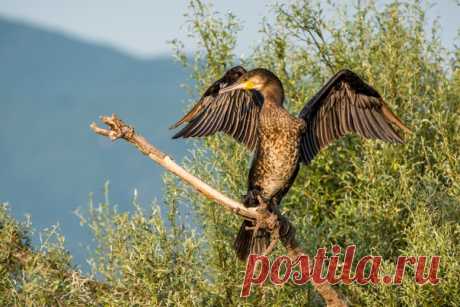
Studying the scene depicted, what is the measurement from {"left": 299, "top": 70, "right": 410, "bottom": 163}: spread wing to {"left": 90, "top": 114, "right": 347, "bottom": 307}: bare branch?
863mm

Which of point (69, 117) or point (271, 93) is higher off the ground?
point (69, 117)

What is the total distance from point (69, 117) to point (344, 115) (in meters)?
102

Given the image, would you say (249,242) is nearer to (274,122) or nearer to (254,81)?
(274,122)

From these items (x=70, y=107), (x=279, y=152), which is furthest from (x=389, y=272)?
(x=70, y=107)

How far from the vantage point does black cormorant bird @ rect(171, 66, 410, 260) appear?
20.4ft

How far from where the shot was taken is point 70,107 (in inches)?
4375

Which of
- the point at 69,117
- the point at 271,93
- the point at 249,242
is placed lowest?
the point at 249,242

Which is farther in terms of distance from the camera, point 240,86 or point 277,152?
point 240,86

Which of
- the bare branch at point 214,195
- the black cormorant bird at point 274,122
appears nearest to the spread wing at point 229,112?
the black cormorant bird at point 274,122

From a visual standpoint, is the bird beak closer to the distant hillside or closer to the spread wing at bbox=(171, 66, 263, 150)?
the spread wing at bbox=(171, 66, 263, 150)

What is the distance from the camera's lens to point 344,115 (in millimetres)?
6688

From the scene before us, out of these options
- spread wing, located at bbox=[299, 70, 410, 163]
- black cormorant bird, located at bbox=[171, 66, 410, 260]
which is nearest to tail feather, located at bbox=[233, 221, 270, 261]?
black cormorant bird, located at bbox=[171, 66, 410, 260]

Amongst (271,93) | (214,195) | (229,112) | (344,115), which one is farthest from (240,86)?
(214,195)

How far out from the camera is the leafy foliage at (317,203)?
6.56 m
